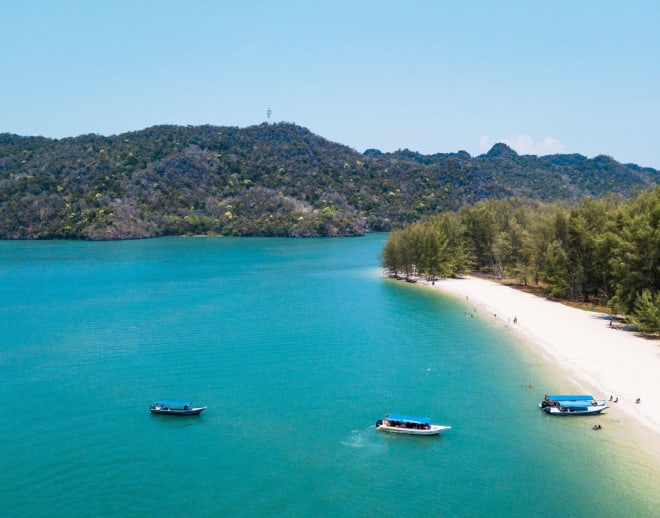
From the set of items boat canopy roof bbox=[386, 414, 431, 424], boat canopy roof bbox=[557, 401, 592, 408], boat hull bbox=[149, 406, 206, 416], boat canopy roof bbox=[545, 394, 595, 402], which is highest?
boat canopy roof bbox=[545, 394, 595, 402]

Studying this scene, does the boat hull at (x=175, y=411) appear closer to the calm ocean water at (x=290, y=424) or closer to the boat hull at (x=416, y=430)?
the calm ocean water at (x=290, y=424)

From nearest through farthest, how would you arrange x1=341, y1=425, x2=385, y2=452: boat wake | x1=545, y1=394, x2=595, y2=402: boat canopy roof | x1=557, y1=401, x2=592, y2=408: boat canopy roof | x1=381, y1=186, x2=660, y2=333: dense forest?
1. x1=341, y1=425, x2=385, y2=452: boat wake
2. x1=557, y1=401, x2=592, y2=408: boat canopy roof
3. x1=545, y1=394, x2=595, y2=402: boat canopy roof
4. x1=381, y1=186, x2=660, y2=333: dense forest

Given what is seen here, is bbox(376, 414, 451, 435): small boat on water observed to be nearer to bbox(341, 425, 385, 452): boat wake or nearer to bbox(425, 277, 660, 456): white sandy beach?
bbox(341, 425, 385, 452): boat wake

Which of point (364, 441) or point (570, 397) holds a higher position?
point (570, 397)

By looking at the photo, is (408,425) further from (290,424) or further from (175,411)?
(175,411)

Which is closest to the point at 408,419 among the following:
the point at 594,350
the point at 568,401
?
the point at 568,401

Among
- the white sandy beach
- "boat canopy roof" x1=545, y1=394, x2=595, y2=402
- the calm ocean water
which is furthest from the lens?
the white sandy beach

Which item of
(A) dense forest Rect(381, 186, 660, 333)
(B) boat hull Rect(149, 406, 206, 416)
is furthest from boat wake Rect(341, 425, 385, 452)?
(A) dense forest Rect(381, 186, 660, 333)
